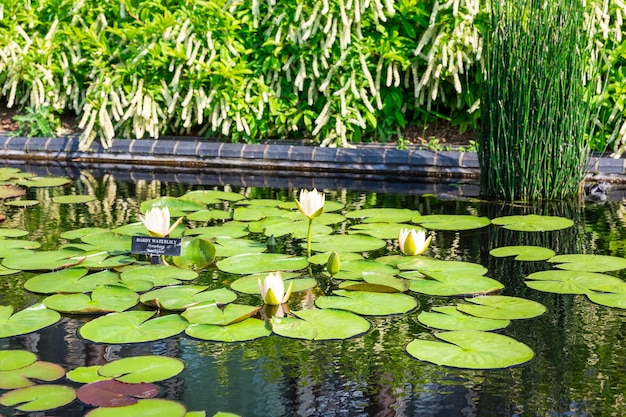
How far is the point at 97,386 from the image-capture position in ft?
8.66

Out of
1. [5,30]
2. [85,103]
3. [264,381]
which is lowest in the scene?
[264,381]

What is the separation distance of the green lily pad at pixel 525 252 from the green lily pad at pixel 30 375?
2247 mm

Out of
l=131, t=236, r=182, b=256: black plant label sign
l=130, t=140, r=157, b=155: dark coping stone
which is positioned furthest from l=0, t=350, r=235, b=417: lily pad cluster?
l=130, t=140, r=157, b=155: dark coping stone

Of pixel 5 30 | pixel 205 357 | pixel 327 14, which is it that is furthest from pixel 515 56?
pixel 5 30

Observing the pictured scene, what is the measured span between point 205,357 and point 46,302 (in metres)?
0.89

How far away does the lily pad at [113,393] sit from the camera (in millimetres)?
2537

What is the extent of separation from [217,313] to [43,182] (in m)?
3.39

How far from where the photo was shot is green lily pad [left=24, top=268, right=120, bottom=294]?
12.0 ft

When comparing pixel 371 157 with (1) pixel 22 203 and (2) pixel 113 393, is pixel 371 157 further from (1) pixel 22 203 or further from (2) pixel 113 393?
(2) pixel 113 393

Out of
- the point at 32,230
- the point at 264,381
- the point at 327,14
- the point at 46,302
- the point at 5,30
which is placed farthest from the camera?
the point at 5,30

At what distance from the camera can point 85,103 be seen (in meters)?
7.83

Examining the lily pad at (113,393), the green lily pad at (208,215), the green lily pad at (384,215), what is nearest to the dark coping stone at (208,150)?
the green lily pad at (208,215)

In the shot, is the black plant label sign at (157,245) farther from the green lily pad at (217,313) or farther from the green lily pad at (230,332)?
the green lily pad at (230,332)

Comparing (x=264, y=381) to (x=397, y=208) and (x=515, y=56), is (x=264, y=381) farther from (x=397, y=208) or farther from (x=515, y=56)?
(x=515, y=56)
